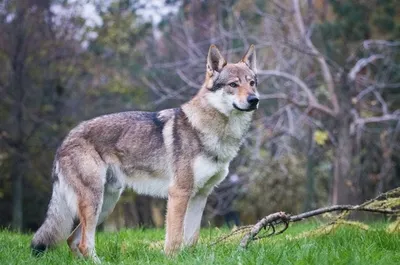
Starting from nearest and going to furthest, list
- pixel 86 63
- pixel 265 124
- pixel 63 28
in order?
pixel 265 124
pixel 63 28
pixel 86 63

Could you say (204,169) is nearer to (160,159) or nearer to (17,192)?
(160,159)

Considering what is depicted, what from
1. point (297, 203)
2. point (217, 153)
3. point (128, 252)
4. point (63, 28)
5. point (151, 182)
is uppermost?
point (63, 28)

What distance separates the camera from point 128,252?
5473 mm

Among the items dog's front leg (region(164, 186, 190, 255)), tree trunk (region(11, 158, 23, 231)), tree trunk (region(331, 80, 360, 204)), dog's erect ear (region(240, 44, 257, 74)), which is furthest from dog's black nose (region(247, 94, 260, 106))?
tree trunk (region(11, 158, 23, 231))

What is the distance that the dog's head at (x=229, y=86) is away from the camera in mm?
5738

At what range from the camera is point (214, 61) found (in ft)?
20.0

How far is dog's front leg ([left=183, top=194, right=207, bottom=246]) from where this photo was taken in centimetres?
591

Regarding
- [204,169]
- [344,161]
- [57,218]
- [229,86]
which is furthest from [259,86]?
[57,218]

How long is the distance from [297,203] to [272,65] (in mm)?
5038

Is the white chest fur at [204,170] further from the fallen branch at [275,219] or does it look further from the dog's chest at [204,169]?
the fallen branch at [275,219]

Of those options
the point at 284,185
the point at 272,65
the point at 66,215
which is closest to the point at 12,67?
the point at 272,65

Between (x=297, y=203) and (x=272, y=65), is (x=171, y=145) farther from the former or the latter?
(x=297, y=203)

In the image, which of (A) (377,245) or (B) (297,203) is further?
(B) (297,203)

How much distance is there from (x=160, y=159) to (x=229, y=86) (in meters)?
1.05
